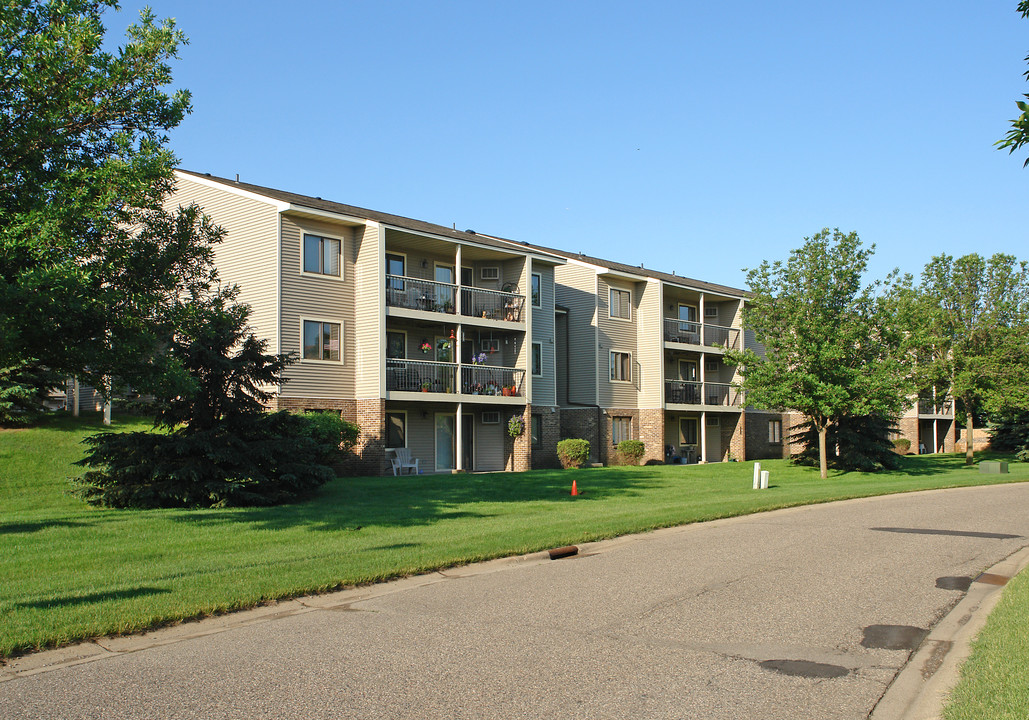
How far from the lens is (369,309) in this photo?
28.9 metres

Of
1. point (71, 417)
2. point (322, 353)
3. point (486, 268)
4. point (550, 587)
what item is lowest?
point (550, 587)

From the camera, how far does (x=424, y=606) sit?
870cm

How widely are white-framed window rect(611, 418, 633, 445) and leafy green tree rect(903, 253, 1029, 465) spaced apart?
15.8 metres

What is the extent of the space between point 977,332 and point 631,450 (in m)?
20.9

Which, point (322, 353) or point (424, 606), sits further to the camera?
point (322, 353)

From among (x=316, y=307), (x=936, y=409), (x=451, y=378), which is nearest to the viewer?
(x=316, y=307)

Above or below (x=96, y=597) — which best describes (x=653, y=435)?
above

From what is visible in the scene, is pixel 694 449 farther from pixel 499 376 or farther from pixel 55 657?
pixel 55 657

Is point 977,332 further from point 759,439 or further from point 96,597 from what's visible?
point 96,597

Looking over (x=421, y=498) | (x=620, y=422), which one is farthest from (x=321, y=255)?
(x=620, y=422)

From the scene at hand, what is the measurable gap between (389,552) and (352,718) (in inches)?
256

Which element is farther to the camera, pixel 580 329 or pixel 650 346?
pixel 650 346

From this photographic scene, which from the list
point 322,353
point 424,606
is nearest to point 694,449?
point 322,353

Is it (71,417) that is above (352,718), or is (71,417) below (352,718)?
above
